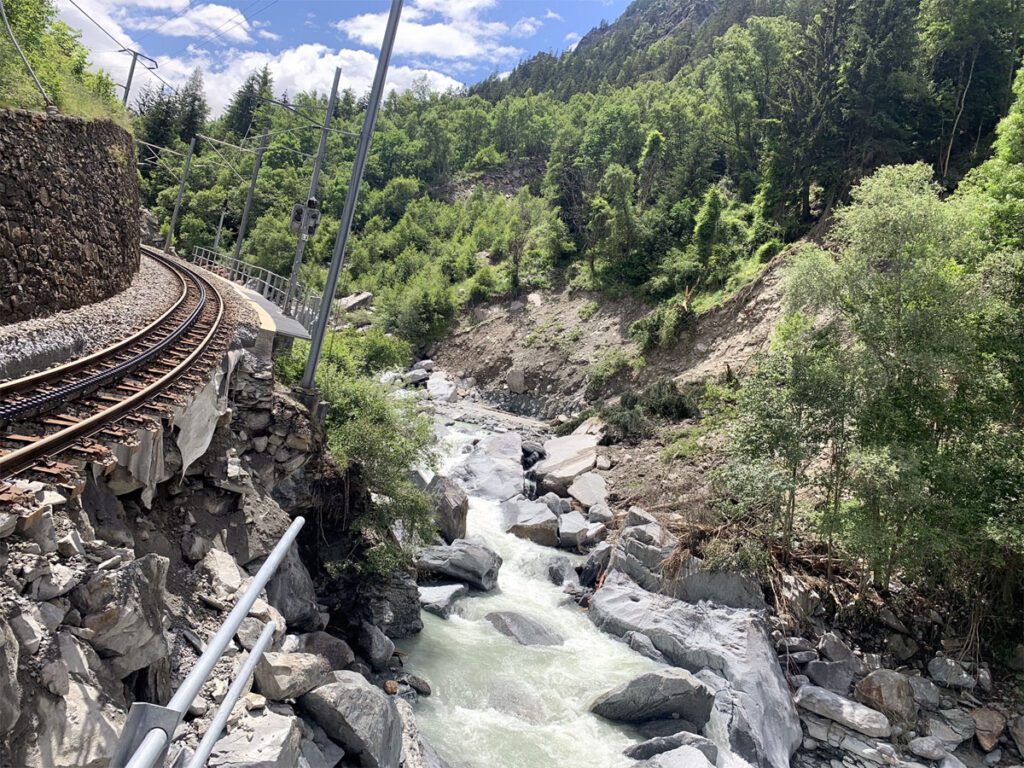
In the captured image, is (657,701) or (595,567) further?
(595,567)

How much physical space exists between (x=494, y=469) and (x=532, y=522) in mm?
4547

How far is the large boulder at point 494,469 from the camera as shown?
23672 mm

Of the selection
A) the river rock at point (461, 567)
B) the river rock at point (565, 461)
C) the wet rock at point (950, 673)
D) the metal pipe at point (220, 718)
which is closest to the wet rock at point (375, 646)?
the river rock at point (461, 567)

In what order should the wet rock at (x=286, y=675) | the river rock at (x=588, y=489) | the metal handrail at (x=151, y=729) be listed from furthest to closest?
the river rock at (x=588, y=489) < the wet rock at (x=286, y=675) < the metal handrail at (x=151, y=729)

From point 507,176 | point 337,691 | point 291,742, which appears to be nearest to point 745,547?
point 337,691

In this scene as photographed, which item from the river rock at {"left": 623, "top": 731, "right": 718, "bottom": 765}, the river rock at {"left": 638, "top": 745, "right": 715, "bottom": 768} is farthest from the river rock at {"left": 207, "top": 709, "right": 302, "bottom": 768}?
the river rock at {"left": 623, "top": 731, "right": 718, "bottom": 765}

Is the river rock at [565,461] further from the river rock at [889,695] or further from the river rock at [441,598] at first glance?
the river rock at [889,695]

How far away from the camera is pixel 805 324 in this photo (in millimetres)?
19188

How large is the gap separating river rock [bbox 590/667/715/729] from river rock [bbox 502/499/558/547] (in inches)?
315

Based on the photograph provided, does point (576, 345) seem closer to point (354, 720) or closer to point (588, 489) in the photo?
point (588, 489)

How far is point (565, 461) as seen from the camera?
25328 millimetres

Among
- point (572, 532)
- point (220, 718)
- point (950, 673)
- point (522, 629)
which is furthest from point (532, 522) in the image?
point (220, 718)

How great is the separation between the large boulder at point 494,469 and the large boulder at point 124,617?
1719cm

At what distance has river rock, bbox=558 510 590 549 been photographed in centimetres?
2005
